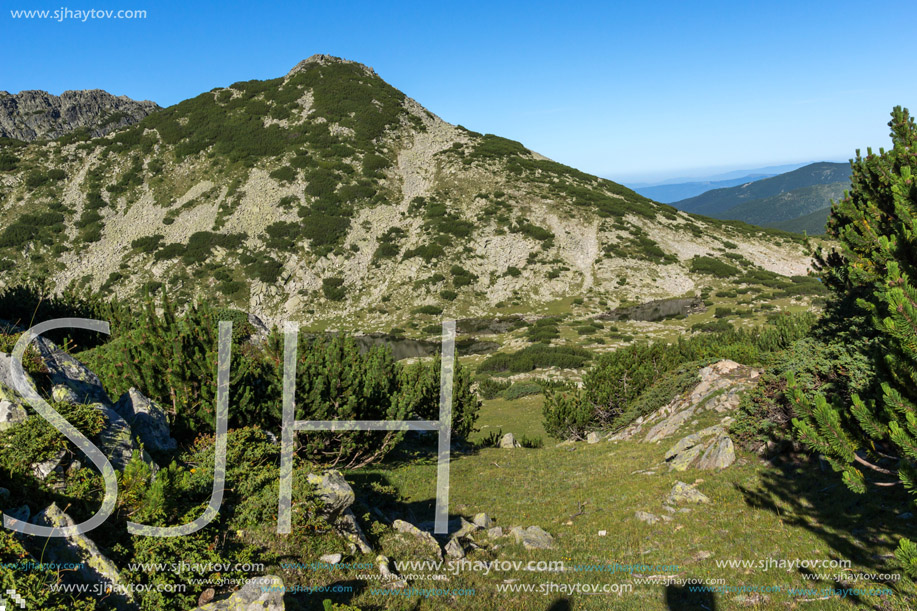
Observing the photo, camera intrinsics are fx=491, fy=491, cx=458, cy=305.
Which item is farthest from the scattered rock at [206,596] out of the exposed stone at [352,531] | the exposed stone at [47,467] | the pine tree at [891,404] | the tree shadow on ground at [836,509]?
the tree shadow on ground at [836,509]

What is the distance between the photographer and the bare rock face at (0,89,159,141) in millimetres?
83125

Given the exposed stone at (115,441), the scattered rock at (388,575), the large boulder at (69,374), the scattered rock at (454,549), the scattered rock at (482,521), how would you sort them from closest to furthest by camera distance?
the exposed stone at (115,441), the scattered rock at (388,575), the large boulder at (69,374), the scattered rock at (454,549), the scattered rock at (482,521)

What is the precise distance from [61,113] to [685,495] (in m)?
115

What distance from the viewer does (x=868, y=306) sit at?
18.8ft

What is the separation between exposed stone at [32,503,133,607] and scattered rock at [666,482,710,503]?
32.3 feet

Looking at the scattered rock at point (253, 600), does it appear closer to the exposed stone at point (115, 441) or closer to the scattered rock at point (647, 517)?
the exposed stone at point (115, 441)

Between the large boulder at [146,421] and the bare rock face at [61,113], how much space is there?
89800 millimetres

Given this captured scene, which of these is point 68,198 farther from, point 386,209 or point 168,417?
point 168,417

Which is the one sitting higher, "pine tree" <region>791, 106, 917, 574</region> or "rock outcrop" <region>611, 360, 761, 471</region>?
"pine tree" <region>791, 106, 917, 574</region>

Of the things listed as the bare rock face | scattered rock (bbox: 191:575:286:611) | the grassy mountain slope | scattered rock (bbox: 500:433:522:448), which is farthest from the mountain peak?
scattered rock (bbox: 191:575:286:611)

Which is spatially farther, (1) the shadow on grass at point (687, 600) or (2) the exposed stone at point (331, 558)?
(2) the exposed stone at point (331, 558)

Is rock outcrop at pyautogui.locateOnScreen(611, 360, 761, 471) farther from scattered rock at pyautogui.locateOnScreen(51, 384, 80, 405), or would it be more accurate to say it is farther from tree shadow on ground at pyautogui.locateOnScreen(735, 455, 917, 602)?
scattered rock at pyautogui.locateOnScreen(51, 384, 80, 405)

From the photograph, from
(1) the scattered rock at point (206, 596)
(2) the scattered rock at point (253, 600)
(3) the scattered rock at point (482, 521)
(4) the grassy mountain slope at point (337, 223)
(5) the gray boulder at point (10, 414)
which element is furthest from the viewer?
(4) the grassy mountain slope at point (337, 223)

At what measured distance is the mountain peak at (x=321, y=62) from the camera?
86500 millimetres
